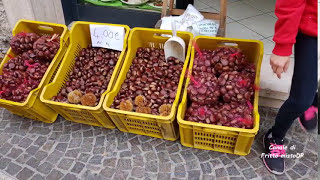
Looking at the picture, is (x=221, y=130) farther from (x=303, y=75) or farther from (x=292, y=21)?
(x=292, y=21)

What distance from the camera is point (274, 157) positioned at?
221cm

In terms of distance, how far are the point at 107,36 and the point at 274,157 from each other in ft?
6.02

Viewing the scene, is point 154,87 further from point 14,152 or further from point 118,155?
point 14,152

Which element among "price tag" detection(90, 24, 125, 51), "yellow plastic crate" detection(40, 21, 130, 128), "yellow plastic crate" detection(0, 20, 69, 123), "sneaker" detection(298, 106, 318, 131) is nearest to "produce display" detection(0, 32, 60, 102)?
"yellow plastic crate" detection(0, 20, 69, 123)

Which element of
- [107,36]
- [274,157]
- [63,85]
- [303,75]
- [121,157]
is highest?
[303,75]

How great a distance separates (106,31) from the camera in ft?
8.77

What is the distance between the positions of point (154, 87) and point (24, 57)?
55.1 inches

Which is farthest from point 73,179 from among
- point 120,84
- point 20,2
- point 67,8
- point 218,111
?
point 67,8

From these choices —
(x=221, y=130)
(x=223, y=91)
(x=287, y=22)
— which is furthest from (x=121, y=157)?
(x=287, y=22)

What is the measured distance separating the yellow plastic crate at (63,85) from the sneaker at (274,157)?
1392 millimetres

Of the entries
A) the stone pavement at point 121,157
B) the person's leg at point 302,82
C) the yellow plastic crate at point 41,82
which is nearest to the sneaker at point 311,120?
the stone pavement at point 121,157

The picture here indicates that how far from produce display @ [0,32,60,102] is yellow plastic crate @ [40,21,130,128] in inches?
6.9

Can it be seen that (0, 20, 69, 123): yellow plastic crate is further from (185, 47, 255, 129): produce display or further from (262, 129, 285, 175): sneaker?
(262, 129, 285, 175): sneaker

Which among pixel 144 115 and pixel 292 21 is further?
pixel 144 115
